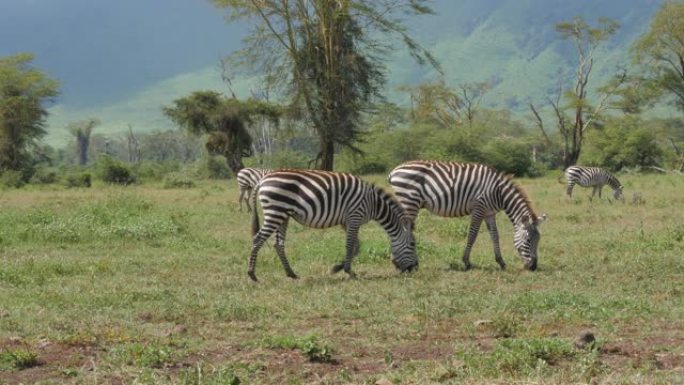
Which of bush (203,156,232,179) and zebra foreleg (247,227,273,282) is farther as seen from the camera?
bush (203,156,232,179)

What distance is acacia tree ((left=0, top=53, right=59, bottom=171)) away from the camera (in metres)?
46.7

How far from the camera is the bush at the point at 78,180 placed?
41.6m

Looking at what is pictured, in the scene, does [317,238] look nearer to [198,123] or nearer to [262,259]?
[262,259]

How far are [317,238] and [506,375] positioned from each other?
10473 millimetres

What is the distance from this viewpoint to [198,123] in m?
42.8

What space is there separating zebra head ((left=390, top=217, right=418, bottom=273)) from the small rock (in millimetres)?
5154

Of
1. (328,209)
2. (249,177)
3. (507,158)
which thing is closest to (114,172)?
(507,158)

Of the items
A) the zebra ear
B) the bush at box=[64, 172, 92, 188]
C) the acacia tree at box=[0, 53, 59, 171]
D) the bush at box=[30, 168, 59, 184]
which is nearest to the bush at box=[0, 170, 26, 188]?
the bush at box=[64, 172, 92, 188]

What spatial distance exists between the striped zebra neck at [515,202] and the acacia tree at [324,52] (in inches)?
686

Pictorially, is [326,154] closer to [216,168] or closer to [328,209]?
[328,209]

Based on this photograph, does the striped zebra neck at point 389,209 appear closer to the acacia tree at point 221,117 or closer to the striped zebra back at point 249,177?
the striped zebra back at point 249,177

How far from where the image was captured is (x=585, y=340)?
716 centimetres

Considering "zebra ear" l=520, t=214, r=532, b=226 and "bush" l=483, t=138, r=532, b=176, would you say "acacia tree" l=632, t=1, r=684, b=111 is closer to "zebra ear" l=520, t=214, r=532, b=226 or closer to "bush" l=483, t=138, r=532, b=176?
"bush" l=483, t=138, r=532, b=176

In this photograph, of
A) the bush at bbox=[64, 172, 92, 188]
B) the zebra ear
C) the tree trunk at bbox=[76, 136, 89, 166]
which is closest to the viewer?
the zebra ear
